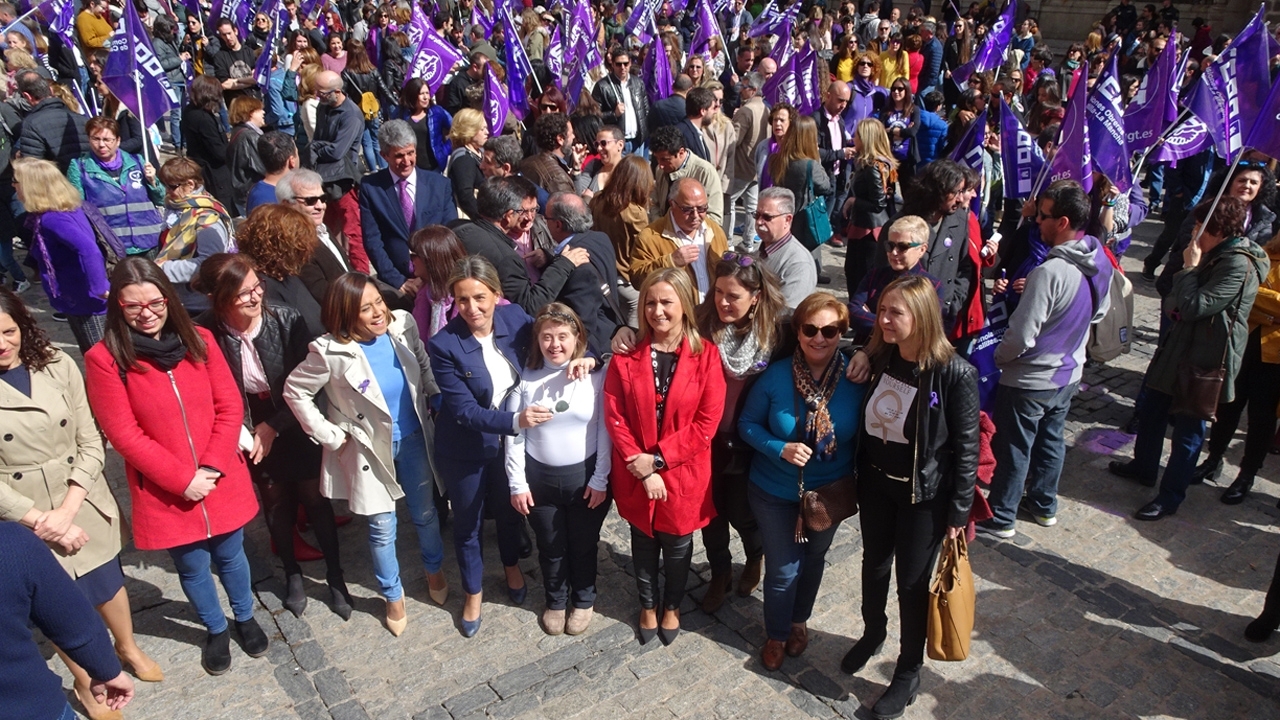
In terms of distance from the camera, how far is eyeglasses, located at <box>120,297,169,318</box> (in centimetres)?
366

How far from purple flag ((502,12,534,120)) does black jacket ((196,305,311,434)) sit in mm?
6449

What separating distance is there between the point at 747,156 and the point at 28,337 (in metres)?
7.48

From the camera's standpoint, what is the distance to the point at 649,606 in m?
4.50

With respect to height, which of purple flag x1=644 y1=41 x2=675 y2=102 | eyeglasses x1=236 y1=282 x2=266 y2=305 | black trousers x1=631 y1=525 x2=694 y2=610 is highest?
purple flag x1=644 y1=41 x2=675 y2=102

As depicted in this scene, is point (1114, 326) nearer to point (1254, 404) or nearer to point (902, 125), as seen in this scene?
point (1254, 404)

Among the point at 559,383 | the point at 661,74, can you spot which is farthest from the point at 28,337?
the point at 661,74

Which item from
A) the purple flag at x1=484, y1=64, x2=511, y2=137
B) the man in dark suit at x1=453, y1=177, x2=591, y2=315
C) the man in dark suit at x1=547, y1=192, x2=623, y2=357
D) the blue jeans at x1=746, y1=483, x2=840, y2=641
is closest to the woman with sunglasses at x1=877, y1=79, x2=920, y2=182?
the purple flag at x1=484, y1=64, x2=511, y2=137

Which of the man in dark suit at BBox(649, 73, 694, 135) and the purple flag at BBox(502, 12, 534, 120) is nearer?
the man in dark suit at BBox(649, 73, 694, 135)

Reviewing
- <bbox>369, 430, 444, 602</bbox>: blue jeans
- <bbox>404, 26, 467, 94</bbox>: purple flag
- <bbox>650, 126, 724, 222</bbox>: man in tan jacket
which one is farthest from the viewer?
<bbox>404, 26, 467, 94</bbox>: purple flag

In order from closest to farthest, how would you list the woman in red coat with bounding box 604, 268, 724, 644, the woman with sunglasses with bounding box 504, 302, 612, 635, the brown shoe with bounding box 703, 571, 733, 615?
the woman in red coat with bounding box 604, 268, 724, 644
the woman with sunglasses with bounding box 504, 302, 612, 635
the brown shoe with bounding box 703, 571, 733, 615

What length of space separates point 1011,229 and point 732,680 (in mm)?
6114

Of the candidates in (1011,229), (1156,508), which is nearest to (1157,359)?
(1156,508)

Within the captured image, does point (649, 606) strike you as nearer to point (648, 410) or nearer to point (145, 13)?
point (648, 410)

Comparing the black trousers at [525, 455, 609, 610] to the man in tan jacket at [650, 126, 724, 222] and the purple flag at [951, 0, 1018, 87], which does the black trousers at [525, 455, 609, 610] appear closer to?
the man in tan jacket at [650, 126, 724, 222]
